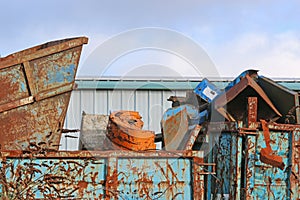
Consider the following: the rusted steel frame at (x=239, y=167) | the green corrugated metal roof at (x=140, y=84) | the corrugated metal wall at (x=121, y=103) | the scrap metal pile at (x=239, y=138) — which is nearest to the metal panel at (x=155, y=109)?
the corrugated metal wall at (x=121, y=103)

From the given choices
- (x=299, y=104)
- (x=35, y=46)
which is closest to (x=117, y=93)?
(x=35, y=46)

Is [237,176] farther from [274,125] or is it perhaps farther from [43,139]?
[43,139]

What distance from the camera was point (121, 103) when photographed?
10594 millimetres

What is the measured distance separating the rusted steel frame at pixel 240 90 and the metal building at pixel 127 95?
4676 mm

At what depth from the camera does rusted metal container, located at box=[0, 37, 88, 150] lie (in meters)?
4.87

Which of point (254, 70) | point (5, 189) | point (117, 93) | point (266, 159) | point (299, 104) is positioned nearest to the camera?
point (5, 189)

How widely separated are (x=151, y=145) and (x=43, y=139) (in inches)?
39.8

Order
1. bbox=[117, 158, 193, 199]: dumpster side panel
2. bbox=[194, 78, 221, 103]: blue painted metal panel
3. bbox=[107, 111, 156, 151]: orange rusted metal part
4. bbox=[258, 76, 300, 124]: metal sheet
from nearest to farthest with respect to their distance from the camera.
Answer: bbox=[117, 158, 193, 199]: dumpster side panel → bbox=[107, 111, 156, 151]: orange rusted metal part → bbox=[258, 76, 300, 124]: metal sheet → bbox=[194, 78, 221, 103]: blue painted metal panel

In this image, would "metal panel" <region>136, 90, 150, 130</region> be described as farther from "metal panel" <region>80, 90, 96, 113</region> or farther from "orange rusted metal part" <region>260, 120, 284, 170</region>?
"orange rusted metal part" <region>260, 120, 284, 170</region>

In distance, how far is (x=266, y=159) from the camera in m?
5.08

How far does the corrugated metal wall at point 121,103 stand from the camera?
10375mm

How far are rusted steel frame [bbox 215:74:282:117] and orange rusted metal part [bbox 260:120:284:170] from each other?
0.48m

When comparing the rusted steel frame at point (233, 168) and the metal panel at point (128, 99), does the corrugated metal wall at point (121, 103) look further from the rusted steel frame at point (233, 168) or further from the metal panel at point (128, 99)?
the rusted steel frame at point (233, 168)

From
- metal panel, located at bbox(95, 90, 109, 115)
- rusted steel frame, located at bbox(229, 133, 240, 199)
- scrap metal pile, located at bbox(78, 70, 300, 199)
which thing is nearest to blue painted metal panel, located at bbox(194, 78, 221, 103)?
scrap metal pile, located at bbox(78, 70, 300, 199)
